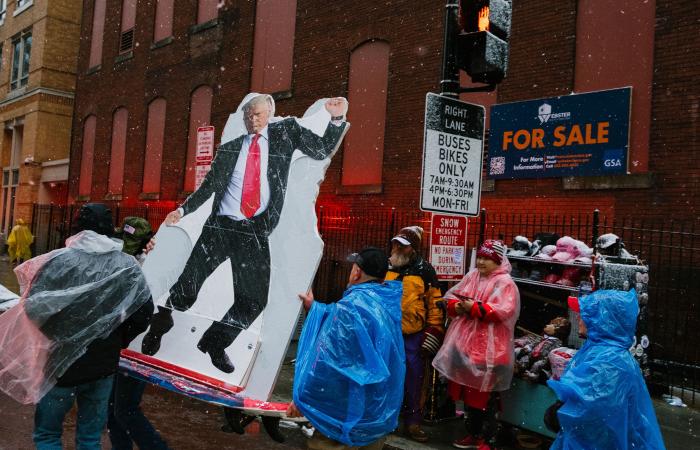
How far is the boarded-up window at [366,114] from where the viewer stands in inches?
522

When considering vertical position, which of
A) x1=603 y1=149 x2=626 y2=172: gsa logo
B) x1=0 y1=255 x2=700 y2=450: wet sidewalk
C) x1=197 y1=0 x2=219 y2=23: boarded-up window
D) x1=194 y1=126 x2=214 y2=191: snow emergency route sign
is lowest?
x1=0 y1=255 x2=700 y2=450: wet sidewalk

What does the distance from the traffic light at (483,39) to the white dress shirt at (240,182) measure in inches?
83.7

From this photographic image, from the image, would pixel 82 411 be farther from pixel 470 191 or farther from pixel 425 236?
pixel 425 236

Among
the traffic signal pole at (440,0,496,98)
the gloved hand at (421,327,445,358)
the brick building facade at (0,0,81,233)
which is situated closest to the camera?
the traffic signal pole at (440,0,496,98)

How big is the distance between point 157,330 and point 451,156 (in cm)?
300

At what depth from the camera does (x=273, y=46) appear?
15898mm

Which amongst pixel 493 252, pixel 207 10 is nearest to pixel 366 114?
pixel 207 10

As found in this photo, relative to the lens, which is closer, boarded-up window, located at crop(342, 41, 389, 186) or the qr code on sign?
the qr code on sign

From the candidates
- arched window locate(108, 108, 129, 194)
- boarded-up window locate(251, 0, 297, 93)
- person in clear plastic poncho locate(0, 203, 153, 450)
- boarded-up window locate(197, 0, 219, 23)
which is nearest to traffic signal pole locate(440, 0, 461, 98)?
person in clear plastic poncho locate(0, 203, 153, 450)

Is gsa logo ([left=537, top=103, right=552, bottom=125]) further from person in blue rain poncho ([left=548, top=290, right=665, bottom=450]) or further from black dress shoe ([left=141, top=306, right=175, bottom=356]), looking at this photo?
black dress shoe ([left=141, top=306, right=175, bottom=356])

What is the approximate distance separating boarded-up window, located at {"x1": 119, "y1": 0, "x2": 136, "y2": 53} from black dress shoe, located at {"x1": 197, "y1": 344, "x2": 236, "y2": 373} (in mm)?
19322

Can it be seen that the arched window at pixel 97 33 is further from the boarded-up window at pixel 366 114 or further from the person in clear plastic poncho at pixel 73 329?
the person in clear plastic poncho at pixel 73 329

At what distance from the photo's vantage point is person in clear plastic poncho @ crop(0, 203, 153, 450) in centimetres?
363

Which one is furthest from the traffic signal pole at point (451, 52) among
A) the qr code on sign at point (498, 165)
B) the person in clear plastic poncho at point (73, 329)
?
the qr code on sign at point (498, 165)
